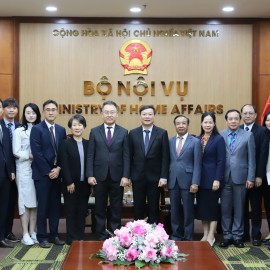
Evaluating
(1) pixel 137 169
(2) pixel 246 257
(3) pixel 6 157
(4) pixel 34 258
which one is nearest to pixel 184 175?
(1) pixel 137 169

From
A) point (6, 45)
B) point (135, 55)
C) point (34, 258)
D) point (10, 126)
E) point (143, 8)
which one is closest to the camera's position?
point (34, 258)

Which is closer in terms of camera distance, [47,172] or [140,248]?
[140,248]

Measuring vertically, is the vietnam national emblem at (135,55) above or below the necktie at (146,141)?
above

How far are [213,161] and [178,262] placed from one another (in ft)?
8.17

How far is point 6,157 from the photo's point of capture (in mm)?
5930

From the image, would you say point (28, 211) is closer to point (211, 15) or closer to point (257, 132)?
point (257, 132)

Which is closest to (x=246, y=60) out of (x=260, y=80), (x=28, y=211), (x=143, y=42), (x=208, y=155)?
(x=260, y=80)

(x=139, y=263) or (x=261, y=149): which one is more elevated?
(x=261, y=149)

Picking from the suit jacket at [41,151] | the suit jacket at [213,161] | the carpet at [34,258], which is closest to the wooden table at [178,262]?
the carpet at [34,258]

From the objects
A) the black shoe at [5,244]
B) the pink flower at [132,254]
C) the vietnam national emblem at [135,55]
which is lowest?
the black shoe at [5,244]

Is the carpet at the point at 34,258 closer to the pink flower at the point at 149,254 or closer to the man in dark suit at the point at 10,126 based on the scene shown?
the man in dark suit at the point at 10,126

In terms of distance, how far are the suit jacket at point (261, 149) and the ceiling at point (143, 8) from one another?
228 cm

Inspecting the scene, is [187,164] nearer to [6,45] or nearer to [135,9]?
[135,9]

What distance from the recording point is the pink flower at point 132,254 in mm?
3387
